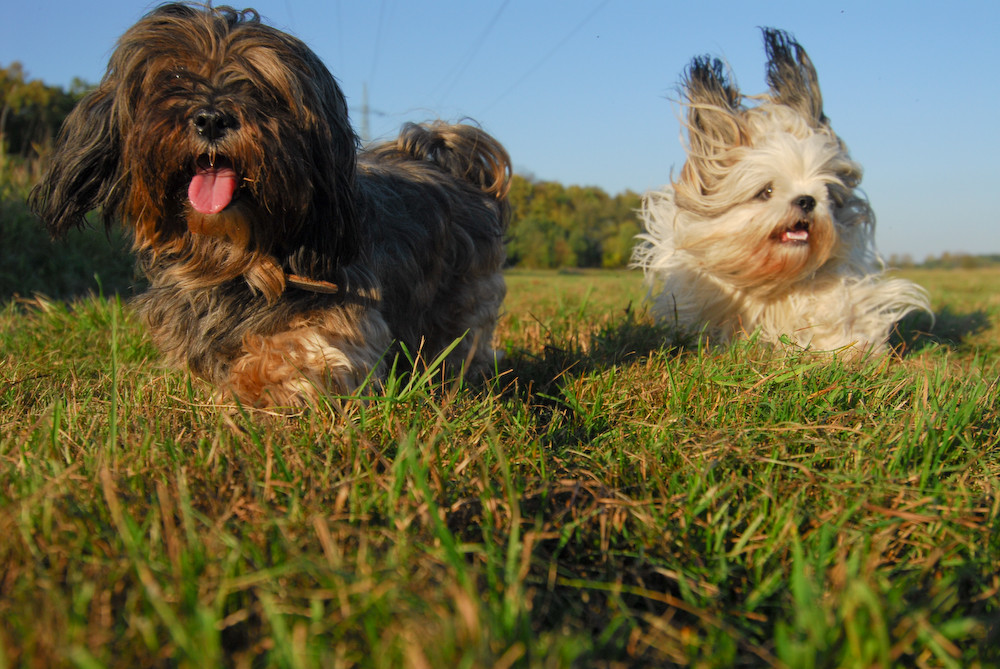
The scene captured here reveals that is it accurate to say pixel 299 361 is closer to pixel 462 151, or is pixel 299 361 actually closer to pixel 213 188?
pixel 213 188

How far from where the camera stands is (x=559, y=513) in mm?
1636

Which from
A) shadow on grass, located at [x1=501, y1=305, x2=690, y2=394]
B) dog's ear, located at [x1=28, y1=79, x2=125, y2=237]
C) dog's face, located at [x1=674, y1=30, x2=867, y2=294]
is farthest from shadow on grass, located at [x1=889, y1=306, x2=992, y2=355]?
dog's ear, located at [x1=28, y1=79, x2=125, y2=237]

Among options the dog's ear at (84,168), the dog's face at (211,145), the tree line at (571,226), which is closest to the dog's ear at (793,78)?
the dog's face at (211,145)

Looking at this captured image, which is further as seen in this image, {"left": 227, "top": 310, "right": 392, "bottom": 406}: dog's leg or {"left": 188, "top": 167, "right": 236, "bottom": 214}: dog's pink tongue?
{"left": 227, "top": 310, "right": 392, "bottom": 406}: dog's leg

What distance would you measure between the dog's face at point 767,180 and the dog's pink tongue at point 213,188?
2.91 meters

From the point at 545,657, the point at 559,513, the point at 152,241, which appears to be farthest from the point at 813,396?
the point at 152,241

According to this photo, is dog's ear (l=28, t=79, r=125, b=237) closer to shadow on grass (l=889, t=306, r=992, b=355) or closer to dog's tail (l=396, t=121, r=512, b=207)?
dog's tail (l=396, t=121, r=512, b=207)

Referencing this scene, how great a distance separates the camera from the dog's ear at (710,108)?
14.9ft

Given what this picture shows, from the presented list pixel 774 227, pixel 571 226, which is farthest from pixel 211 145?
pixel 571 226

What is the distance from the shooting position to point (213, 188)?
7.84 ft

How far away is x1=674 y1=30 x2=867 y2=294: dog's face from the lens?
161 inches

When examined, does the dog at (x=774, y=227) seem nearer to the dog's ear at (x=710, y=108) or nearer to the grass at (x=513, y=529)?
the dog's ear at (x=710, y=108)

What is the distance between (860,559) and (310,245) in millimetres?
1965

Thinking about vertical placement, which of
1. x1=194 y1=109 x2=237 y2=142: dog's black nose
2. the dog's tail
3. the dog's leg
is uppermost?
the dog's tail
